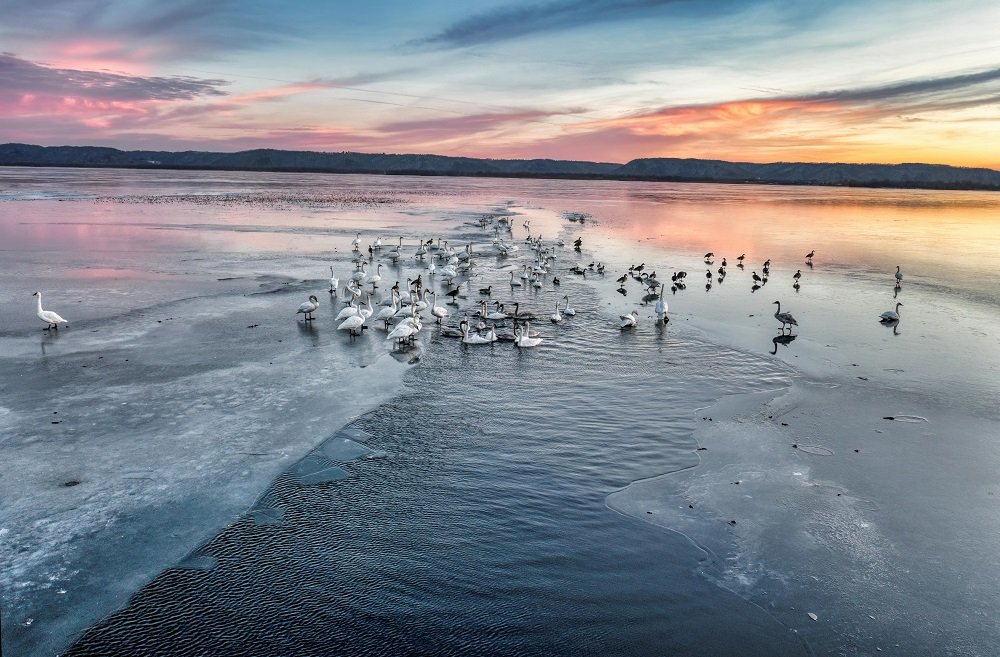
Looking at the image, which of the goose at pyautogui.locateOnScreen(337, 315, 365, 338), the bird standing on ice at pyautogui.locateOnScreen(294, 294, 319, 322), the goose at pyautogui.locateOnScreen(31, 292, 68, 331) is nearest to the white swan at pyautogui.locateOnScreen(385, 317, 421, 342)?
the goose at pyautogui.locateOnScreen(337, 315, 365, 338)

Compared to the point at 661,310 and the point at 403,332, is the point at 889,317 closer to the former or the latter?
the point at 661,310

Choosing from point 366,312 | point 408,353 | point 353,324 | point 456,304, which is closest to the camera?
point 408,353

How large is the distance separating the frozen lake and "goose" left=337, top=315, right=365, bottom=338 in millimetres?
298

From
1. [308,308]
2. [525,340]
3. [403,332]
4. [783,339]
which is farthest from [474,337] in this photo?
[783,339]

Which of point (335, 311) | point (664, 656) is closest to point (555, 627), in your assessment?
point (664, 656)

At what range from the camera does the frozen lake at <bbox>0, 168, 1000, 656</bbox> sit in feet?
21.3

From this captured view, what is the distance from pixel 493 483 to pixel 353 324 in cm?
828

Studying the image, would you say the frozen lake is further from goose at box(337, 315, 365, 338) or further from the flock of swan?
the flock of swan

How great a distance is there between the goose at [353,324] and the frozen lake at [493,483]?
11.7 inches

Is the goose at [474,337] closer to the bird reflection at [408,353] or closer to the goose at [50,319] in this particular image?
the bird reflection at [408,353]

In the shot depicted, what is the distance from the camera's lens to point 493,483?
906 cm

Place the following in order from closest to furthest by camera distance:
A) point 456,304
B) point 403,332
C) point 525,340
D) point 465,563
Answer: point 465,563, point 403,332, point 525,340, point 456,304

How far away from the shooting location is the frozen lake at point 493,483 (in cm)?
650

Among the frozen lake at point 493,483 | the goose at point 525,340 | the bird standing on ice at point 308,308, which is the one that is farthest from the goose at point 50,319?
the goose at point 525,340
